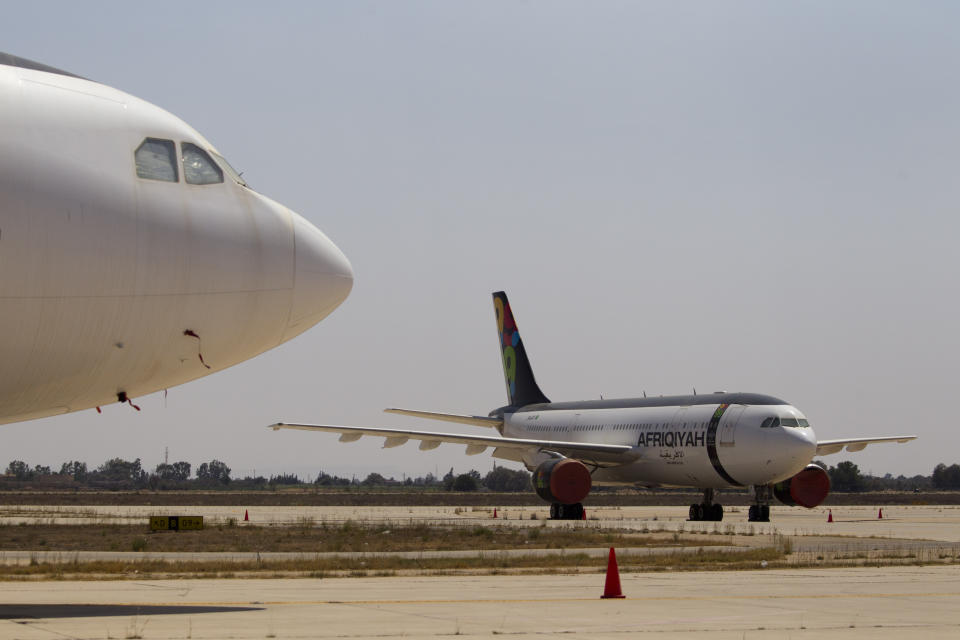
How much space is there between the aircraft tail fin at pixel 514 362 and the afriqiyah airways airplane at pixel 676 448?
19.8 ft

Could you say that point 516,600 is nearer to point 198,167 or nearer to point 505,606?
point 505,606

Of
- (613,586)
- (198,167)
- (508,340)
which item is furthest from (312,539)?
(508,340)

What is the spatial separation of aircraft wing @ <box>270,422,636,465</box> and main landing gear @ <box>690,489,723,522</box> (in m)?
2.69

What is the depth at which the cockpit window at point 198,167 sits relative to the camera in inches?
437

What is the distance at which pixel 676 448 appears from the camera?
38219 mm

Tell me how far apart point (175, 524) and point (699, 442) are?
1585cm

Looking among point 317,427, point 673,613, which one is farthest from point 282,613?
point 317,427

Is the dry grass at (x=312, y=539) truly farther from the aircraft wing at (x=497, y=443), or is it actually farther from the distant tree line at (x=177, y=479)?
the distant tree line at (x=177, y=479)

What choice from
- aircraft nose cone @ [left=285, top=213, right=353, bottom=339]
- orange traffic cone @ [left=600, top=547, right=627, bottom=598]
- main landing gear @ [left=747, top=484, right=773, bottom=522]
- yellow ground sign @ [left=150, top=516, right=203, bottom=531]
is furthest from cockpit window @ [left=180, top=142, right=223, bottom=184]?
main landing gear @ [left=747, top=484, right=773, bottom=522]

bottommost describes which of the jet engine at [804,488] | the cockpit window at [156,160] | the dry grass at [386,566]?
the dry grass at [386,566]

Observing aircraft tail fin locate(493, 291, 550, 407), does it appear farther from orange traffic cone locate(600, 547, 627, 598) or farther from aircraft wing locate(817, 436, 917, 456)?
orange traffic cone locate(600, 547, 627, 598)

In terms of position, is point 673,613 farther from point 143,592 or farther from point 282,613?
point 143,592

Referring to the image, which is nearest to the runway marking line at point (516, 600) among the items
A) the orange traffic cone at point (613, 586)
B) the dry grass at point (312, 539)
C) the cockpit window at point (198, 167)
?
the orange traffic cone at point (613, 586)

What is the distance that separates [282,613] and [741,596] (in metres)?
5.44
